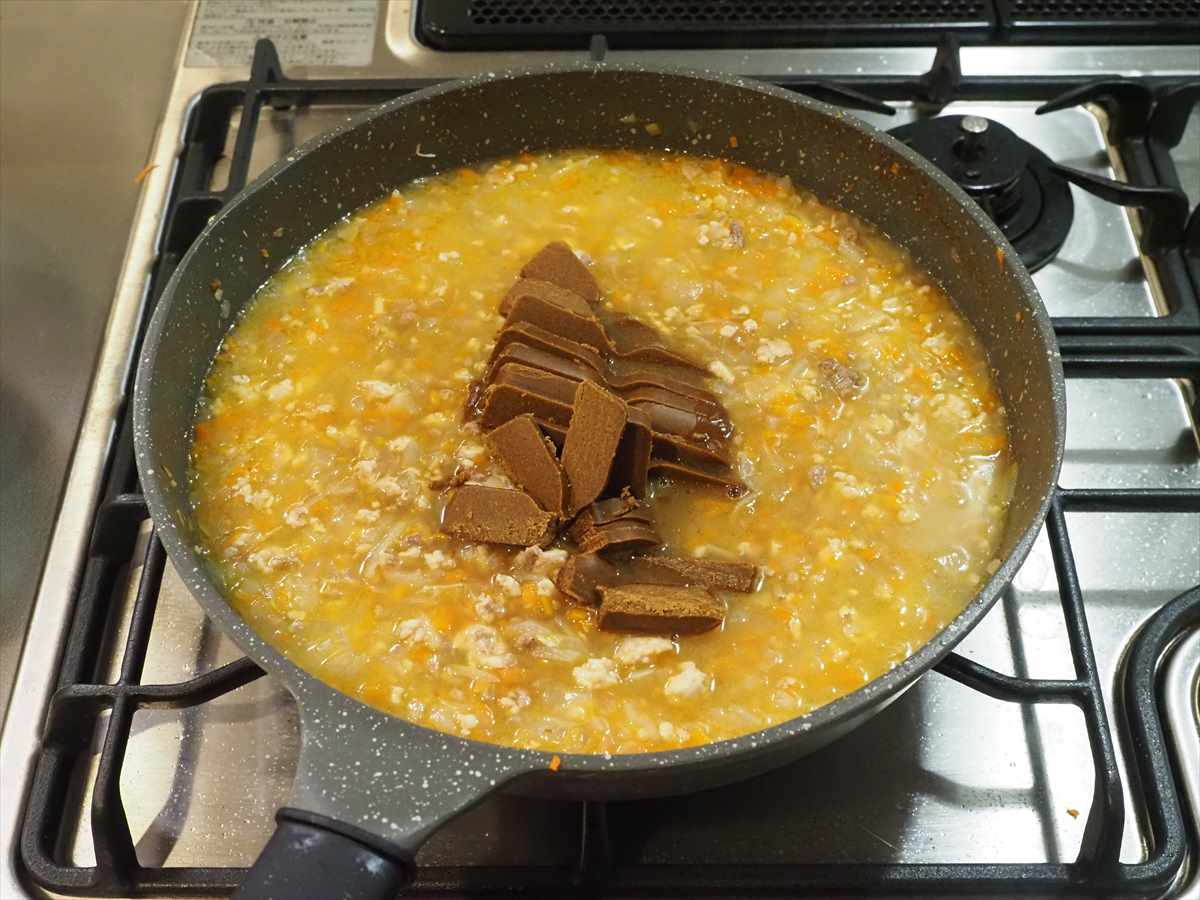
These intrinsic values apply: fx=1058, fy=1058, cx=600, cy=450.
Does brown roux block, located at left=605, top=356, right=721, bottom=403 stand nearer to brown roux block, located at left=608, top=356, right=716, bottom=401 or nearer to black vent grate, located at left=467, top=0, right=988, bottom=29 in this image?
brown roux block, located at left=608, top=356, right=716, bottom=401

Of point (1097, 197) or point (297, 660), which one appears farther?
point (1097, 197)

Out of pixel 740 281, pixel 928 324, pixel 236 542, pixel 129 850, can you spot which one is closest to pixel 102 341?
pixel 236 542

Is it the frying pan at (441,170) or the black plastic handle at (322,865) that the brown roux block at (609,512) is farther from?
the black plastic handle at (322,865)

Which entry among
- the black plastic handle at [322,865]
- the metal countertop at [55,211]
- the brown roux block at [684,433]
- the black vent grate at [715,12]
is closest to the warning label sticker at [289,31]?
the metal countertop at [55,211]

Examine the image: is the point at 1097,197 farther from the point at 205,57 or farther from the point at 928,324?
the point at 205,57

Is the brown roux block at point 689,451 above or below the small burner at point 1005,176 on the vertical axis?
below

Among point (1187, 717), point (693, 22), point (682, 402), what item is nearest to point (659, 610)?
point (682, 402)

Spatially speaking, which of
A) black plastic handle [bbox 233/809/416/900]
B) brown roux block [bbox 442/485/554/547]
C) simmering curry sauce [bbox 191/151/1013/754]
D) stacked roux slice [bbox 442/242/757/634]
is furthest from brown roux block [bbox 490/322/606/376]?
black plastic handle [bbox 233/809/416/900]

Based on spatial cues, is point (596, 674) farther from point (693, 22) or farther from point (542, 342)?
point (693, 22)
